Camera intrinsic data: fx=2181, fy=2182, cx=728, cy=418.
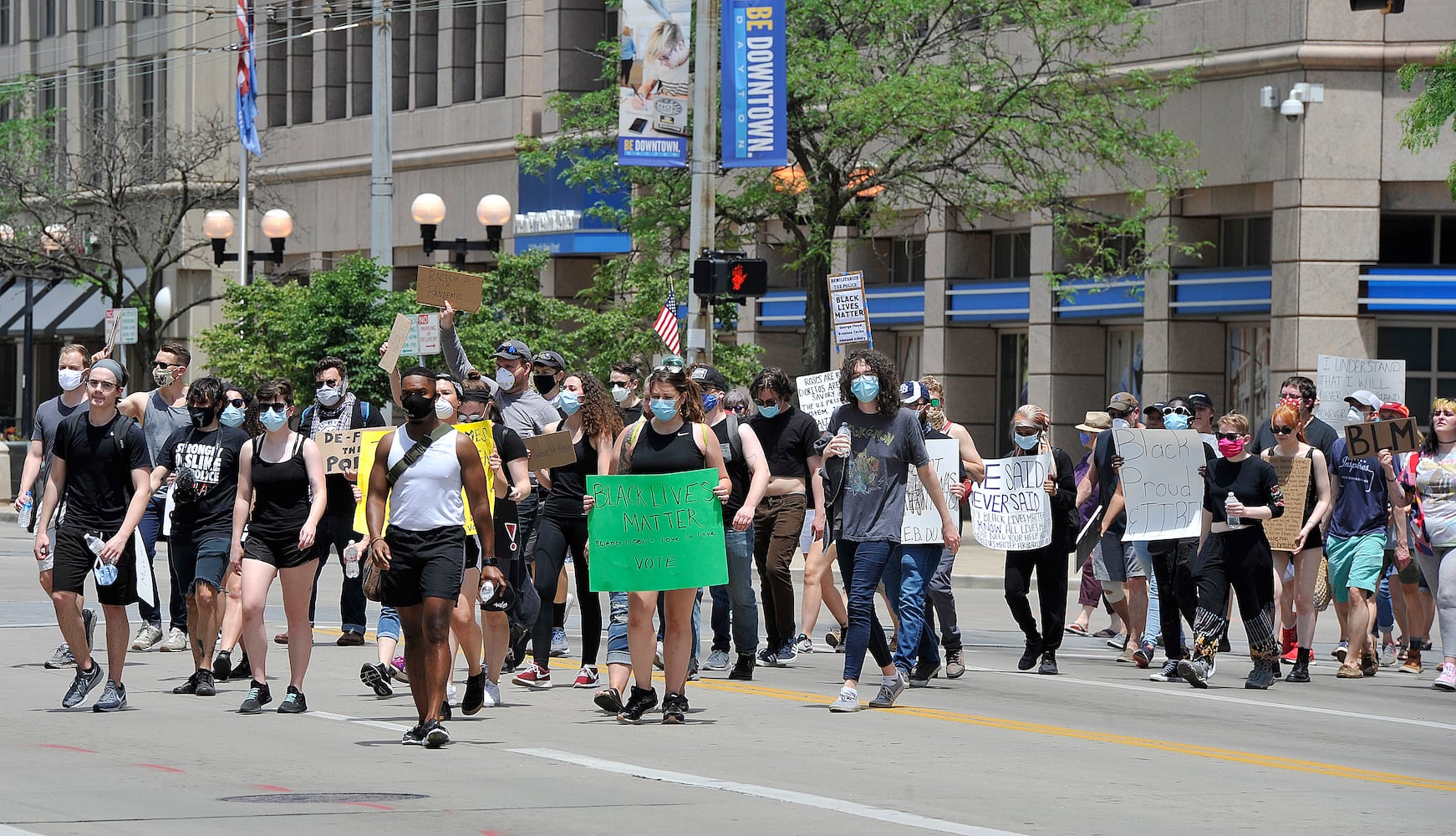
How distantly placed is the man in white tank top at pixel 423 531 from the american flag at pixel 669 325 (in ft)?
49.3

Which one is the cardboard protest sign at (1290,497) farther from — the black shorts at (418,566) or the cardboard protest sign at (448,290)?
the black shorts at (418,566)

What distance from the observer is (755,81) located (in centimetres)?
Answer: 2366

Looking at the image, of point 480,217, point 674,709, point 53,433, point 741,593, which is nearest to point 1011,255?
point 480,217

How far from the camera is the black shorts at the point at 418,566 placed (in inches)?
407

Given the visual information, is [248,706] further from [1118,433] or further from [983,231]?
[983,231]

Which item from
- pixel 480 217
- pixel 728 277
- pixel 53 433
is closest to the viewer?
pixel 53 433

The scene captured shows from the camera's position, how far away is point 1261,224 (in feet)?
93.8

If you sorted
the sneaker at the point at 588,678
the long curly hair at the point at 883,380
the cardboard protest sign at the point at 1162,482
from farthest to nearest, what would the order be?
the cardboard protest sign at the point at 1162,482
the sneaker at the point at 588,678
the long curly hair at the point at 883,380

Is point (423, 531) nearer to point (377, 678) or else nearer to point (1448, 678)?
point (377, 678)

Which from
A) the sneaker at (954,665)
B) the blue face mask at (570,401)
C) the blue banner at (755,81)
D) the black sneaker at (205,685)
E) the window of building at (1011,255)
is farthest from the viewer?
the window of building at (1011,255)

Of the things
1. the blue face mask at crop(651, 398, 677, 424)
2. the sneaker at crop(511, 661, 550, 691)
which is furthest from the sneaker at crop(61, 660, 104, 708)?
the blue face mask at crop(651, 398, 677, 424)

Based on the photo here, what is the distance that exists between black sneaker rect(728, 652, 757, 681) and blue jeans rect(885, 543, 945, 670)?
1.04 m

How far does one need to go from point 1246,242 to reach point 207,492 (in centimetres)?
1885

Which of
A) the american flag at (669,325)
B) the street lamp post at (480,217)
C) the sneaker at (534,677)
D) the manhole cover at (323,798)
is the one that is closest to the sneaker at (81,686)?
the sneaker at (534,677)
